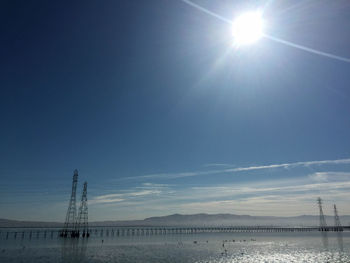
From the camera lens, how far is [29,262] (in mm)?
37312

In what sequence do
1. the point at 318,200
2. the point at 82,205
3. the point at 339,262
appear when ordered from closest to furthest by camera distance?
the point at 339,262, the point at 82,205, the point at 318,200

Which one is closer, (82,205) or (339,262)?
(339,262)

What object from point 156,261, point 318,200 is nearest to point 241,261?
point 156,261

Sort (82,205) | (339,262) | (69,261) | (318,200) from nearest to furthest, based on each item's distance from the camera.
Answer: (339,262) < (69,261) < (82,205) < (318,200)

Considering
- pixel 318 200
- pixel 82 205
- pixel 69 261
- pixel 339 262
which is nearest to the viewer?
pixel 339 262

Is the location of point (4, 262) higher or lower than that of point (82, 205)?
lower

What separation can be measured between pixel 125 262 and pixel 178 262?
7.43 metres

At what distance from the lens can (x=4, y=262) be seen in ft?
124

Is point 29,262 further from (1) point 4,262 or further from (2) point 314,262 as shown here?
(2) point 314,262

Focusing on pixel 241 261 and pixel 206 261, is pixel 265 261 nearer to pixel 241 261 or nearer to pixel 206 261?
pixel 241 261

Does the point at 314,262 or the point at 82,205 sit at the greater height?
the point at 82,205

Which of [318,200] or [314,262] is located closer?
[314,262]

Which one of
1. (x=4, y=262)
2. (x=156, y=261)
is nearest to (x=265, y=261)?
(x=156, y=261)

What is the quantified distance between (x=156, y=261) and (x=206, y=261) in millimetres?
7204
